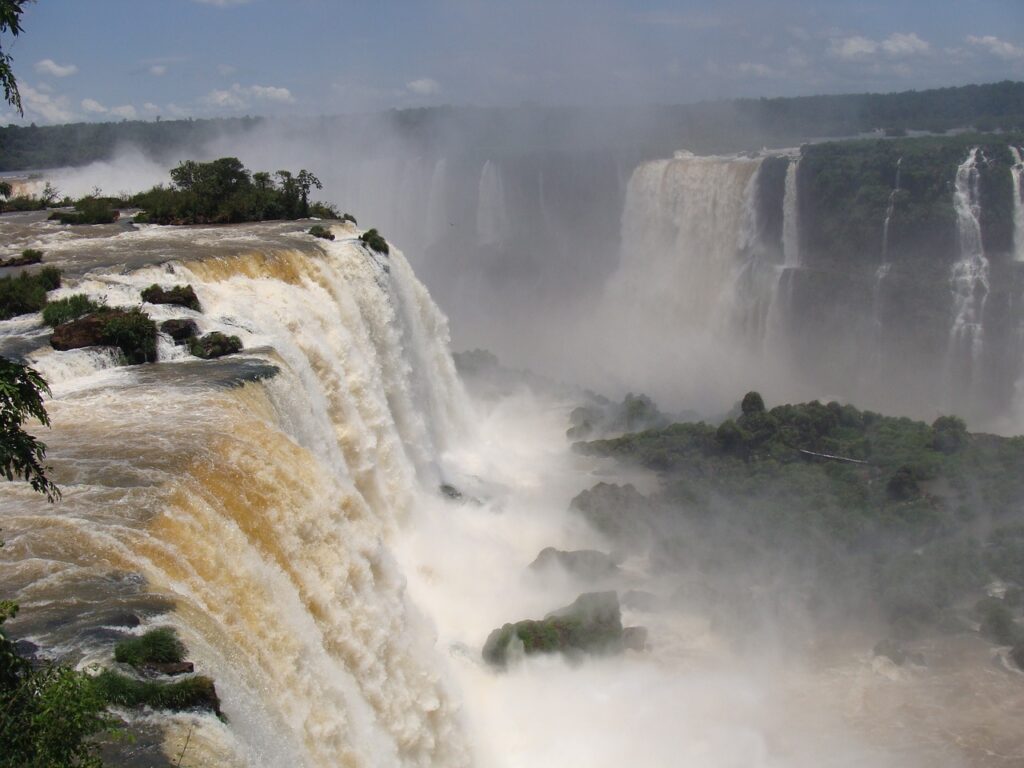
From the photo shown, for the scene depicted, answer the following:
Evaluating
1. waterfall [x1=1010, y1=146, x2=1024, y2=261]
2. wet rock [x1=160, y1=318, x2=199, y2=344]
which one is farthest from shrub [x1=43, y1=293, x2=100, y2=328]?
waterfall [x1=1010, y1=146, x2=1024, y2=261]

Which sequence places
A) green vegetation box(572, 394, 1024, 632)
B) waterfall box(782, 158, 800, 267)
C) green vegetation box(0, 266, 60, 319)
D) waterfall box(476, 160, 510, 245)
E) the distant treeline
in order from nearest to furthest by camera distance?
1. green vegetation box(0, 266, 60, 319)
2. green vegetation box(572, 394, 1024, 632)
3. waterfall box(782, 158, 800, 267)
4. waterfall box(476, 160, 510, 245)
5. the distant treeline

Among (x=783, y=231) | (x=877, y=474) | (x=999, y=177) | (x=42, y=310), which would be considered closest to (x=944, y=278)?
(x=999, y=177)

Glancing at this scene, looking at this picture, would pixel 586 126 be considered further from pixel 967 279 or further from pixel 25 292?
pixel 25 292

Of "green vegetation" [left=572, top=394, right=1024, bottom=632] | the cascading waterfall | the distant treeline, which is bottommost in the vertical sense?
"green vegetation" [left=572, top=394, right=1024, bottom=632]

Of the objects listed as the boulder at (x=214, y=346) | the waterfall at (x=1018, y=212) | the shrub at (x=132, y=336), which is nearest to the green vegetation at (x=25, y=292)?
the shrub at (x=132, y=336)

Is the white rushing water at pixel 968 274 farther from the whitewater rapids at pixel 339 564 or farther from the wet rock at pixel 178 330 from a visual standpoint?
the wet rock at pixel 178 330

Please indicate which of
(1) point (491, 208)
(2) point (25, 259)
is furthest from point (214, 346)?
(1) point (491, 208)

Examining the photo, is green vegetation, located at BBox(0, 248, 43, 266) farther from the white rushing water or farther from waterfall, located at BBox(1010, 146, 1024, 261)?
waterfall, located at BBox(1010, 146, 1024, 261)
